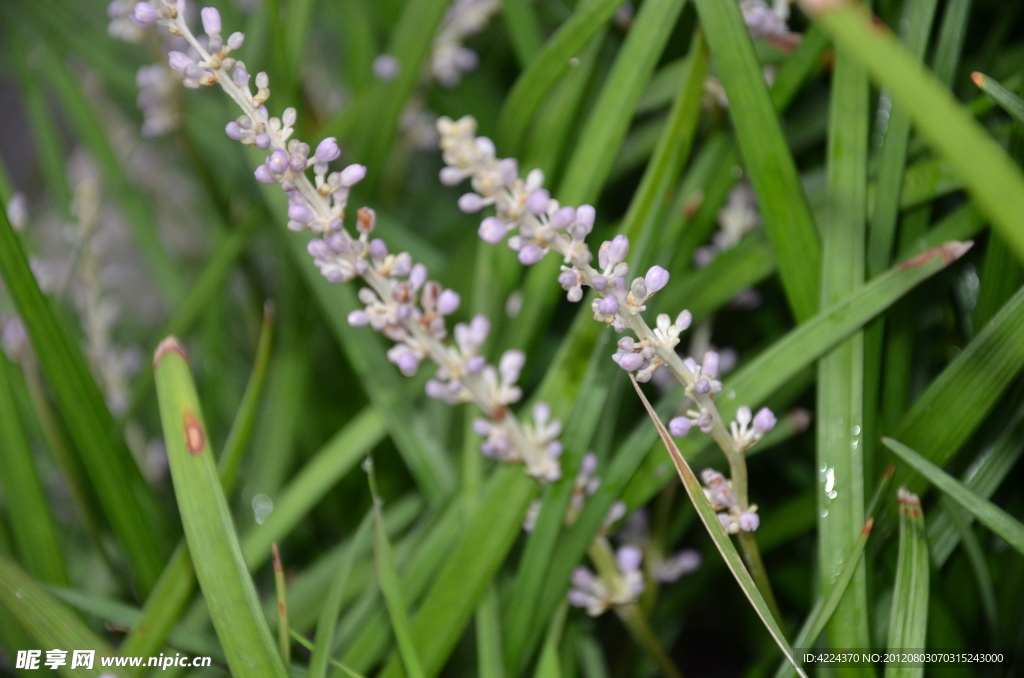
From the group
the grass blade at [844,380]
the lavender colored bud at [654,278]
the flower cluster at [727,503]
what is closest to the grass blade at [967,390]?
the grass blade at [844,380]

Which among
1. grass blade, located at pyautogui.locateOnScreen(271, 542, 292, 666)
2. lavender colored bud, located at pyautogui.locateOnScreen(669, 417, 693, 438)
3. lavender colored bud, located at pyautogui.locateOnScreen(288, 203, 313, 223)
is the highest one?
lavender colored bud, located at pyautogui.locateOnScreen(288, 203, 313, 223)

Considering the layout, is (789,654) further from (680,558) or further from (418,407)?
(418,407)

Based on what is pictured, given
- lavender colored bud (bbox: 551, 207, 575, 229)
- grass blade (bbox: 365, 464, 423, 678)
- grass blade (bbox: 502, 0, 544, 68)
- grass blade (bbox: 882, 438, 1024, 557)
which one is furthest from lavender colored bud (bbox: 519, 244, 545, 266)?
grass blade (bbox: 502, 0, 544, 68)

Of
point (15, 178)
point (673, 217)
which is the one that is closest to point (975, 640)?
point (673, 217)

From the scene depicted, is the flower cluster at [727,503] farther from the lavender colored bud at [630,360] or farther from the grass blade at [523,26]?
the grass blade at [523,26]

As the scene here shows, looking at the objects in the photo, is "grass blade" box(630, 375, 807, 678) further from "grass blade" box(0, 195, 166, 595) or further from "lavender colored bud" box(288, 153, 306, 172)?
"grass blade" box(0, 195, 166, 595)

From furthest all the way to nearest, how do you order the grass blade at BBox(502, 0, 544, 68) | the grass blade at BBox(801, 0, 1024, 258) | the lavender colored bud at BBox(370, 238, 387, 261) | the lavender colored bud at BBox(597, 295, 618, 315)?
1. the grass blade at BBox(502, 0, 544, 68)
2. the lavender colored bud at BBox(370, 238, 387, 261)
3. the lavender colored bud at BBox(597, 295, 618, 315)
4. the grass blade at BBox(801, 0, 1024, 258)

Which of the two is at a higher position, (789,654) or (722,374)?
(722,374)
